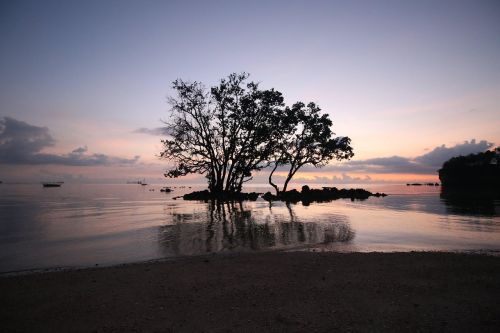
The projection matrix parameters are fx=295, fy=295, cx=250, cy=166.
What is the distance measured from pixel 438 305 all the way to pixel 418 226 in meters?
14.4

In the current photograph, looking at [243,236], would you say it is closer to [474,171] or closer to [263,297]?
[263,297]

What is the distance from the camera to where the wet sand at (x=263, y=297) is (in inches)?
211

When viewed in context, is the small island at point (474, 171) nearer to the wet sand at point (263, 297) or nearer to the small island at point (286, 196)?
the small island at point (286, 196)

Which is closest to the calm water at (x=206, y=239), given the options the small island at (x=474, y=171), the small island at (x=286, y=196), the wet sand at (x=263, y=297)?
the wet sand at (x=263, y=297)

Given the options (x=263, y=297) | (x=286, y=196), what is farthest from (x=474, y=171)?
(x=263, y=297)

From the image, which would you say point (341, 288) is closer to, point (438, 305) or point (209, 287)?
point (438, 305)

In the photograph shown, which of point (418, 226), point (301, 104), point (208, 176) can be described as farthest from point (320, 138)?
point (418, 226)

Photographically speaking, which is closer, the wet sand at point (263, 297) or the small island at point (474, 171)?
the wet sand at point (263, 297)

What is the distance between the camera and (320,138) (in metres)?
48.3

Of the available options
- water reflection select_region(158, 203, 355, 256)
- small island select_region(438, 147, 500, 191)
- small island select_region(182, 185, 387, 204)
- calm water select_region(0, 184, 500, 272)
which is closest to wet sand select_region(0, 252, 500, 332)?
calm water select_region(0, 184, 500, 272)

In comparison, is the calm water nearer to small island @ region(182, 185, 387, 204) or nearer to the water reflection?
the water reflection

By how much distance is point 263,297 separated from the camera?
650 cm

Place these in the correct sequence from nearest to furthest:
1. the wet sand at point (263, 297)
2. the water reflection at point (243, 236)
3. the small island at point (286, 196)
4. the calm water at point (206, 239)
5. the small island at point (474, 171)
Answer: the wet sand at point (263, 297), the calm water at point (206, 239), the water reflection at point (243, 236), the small island at point (286, 196), the small island at point (474, 171)

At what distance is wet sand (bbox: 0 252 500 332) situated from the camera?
211 inches
